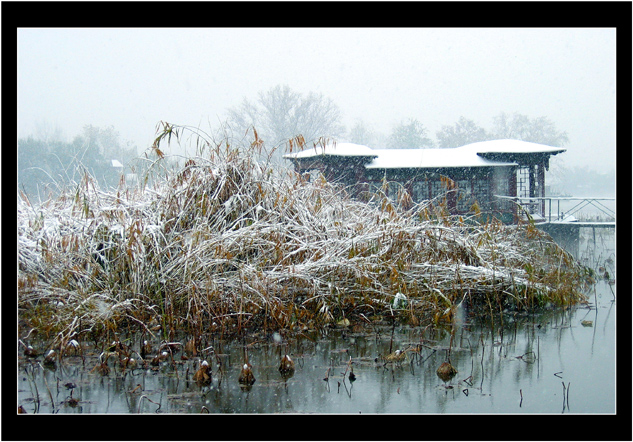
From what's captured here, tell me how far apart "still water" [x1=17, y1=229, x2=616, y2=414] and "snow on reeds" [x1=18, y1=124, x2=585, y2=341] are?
399 mm

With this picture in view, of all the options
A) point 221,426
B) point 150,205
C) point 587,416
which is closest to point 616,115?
point 587,416

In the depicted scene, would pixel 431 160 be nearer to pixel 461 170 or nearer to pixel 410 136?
pixel 461 170

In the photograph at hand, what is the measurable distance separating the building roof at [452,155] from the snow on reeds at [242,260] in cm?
932

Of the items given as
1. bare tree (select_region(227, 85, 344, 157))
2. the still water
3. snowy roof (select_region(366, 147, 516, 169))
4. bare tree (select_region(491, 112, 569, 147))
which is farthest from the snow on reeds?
bare tree (select_region(491, 112, 569, 147))

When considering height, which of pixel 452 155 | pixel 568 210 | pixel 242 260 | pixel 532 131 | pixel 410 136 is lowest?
pixel 242 260

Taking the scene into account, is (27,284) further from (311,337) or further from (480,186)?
(480,186)

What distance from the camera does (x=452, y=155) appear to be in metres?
17.4

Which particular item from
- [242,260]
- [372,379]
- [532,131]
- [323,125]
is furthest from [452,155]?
[532,131]

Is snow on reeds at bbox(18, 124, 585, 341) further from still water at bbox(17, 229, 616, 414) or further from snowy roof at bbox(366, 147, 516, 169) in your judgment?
snowy roof at bbox(366, 147, 516, 169)

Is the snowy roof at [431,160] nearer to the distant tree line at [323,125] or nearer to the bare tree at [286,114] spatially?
the distant tree line at [323,125]

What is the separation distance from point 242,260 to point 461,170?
12.8m

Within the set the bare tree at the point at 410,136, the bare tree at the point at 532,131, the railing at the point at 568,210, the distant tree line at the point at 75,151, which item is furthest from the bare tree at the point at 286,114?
the railing at the point at 568,210

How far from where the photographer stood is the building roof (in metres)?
15.8

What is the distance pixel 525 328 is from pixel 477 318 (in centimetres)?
46
